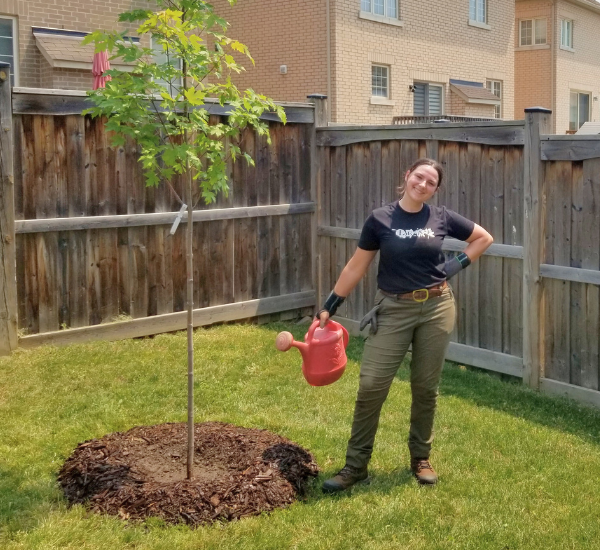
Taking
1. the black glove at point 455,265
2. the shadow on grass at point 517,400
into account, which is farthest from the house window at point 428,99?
the black glove at point 455,265

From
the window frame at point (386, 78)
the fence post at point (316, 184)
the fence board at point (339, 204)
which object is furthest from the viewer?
the window frame at point (386, 78)

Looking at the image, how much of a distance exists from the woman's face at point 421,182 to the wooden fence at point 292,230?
2.29 m

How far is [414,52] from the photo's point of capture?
22.5 meters

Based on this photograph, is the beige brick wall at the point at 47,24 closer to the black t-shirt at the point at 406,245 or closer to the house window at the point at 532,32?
the black t-shirt at the point at 406,245

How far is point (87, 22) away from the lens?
597 inches

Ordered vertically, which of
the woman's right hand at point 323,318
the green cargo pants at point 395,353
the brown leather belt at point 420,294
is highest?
the brown leather belt at point 420,294

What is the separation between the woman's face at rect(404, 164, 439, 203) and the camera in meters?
4.99

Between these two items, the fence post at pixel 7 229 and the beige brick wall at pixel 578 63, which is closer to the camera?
the fence post at pixel 7 229

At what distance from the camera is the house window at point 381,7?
68.5 feet

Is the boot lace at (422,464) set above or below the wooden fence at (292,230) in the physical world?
below

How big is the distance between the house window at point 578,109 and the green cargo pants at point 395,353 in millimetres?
28066

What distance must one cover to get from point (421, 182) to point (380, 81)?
1741cm

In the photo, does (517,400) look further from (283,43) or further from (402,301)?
(283,43)

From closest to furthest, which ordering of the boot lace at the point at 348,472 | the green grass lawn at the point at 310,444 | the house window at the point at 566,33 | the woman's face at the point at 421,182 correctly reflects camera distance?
the green grass lawn at the point at 310,444 < the woman's face at the point at 421,182 < the boot lace at the point at 348,472 < the house window at the point at 566,33
